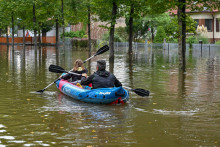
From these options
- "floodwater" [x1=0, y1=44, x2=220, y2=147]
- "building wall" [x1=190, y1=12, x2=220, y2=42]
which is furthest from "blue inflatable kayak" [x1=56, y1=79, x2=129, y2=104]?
"building wall" [x1=190, y1=12, x2=220, y2=42]

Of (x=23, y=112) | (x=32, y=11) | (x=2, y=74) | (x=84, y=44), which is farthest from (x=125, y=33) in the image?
(x=23, y=112)

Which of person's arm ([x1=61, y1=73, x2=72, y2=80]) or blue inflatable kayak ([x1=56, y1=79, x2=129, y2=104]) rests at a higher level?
person's arm ([x1=61, y1=73, x2=72, y2=80])

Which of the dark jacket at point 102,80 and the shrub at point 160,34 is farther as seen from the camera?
the shrub at point 160,34

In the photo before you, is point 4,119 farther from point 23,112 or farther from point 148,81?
point 148,81

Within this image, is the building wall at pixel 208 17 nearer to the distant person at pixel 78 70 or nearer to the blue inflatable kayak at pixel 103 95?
the distant person at pixel 78 70

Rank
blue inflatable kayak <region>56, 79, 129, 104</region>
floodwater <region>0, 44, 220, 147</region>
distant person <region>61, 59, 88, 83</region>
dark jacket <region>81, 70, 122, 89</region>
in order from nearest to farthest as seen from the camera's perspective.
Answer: floodwater <region>0, 44, 220, 147</region>
blue inflatable kayak <region>56, 79, 129, 104</region>
dark jacket <region>81, 70, 122, 89</region>
distant person <region>61, 59, 88, 83</region>

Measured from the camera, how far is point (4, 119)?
10.3m

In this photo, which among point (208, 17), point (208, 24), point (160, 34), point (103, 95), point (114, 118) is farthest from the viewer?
point (208, 24)

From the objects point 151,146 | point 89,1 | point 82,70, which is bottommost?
point 151,146

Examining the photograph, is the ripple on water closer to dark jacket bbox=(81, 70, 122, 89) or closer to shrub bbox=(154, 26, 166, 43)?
dark jacket bbox=(81, 70, 122, 89)

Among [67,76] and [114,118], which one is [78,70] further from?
[114,118]

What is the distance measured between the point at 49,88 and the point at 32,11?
32125 mm

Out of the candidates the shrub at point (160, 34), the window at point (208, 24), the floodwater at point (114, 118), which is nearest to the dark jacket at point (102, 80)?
the floodwater at point (114, 118)

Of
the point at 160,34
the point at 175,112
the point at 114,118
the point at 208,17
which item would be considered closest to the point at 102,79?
the point at 114,118
